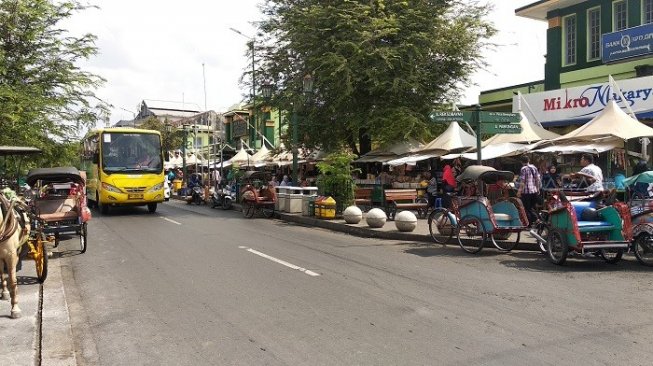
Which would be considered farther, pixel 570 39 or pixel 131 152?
pixel 570 39

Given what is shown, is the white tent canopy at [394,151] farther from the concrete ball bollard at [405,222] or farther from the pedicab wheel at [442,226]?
the pedicab wheel at [442,226]

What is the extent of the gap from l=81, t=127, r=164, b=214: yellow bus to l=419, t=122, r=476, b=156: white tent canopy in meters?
10.3

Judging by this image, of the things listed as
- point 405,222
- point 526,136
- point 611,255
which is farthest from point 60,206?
point 526,136

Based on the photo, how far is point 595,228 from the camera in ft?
29.6

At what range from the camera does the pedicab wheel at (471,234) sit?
10.7 metres

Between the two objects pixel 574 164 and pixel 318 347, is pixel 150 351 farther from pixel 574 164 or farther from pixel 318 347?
pixel 574 164

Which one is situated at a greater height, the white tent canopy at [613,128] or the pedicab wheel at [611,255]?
the white tent canopy at [613,128]

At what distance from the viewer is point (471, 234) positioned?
1101 cm

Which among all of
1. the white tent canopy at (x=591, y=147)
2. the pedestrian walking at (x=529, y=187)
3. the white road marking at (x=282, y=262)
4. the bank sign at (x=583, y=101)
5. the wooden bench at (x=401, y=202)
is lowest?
the white road marking at (x=282, y=262)

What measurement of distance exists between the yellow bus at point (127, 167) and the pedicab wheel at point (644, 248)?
645 inches

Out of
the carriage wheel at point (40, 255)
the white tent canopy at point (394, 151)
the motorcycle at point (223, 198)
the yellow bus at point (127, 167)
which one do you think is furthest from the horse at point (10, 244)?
the motorcycle at point (223, 198)

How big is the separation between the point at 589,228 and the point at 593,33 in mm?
18758

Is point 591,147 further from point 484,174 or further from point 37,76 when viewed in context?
point 37,76

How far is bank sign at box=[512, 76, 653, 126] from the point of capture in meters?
17.1
